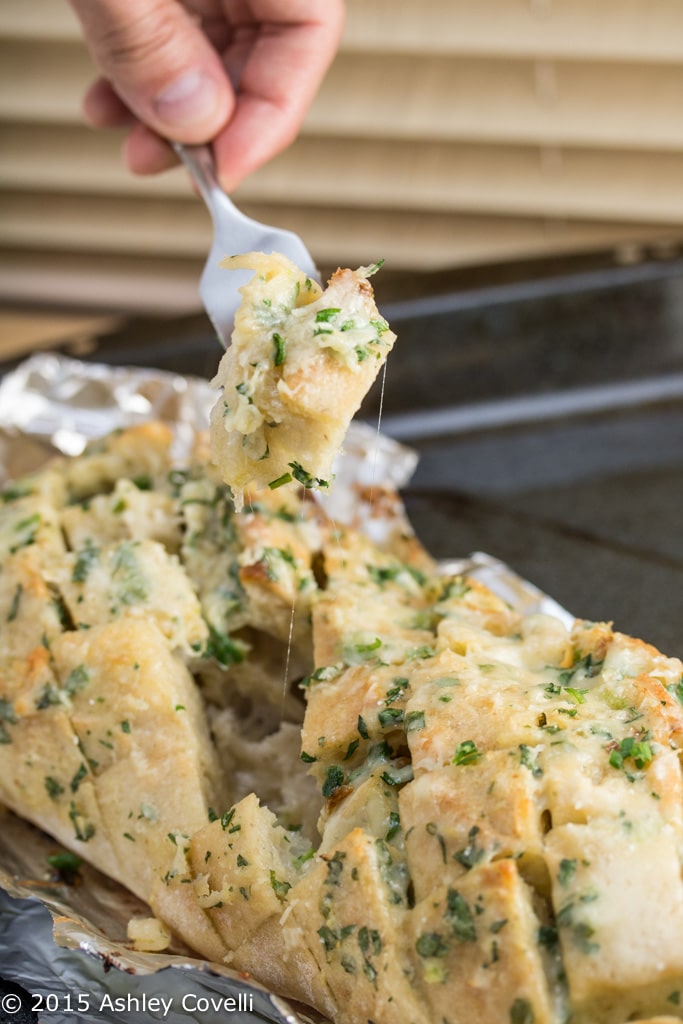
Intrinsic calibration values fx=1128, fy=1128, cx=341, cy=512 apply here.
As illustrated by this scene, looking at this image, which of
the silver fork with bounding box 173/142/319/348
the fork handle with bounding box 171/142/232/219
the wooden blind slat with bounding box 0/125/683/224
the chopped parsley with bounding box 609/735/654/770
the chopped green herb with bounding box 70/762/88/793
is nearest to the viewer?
the chopped parsley with bounding box 609/735/654/770

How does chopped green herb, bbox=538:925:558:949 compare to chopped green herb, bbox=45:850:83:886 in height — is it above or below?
above

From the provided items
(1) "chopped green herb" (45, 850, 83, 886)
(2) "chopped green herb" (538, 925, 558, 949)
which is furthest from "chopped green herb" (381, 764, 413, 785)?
(1) "chopped green herb" (45, 850, 83, 886)

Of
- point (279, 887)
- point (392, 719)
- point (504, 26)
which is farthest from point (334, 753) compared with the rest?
point (504, 26)

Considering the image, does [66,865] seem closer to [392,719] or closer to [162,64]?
[392,719]

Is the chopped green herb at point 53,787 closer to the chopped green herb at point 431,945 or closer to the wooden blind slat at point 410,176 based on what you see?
the chopped green herb at point 431,945

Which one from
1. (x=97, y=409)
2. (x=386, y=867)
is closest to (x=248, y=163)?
(x=97, y=409)

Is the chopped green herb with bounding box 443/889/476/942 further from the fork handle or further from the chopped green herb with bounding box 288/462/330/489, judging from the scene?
the fork handle

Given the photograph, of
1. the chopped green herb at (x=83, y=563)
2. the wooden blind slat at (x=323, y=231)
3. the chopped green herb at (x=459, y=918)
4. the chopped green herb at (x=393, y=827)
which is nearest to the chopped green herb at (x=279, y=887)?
the chopped green herb at (x=393, y=827)
